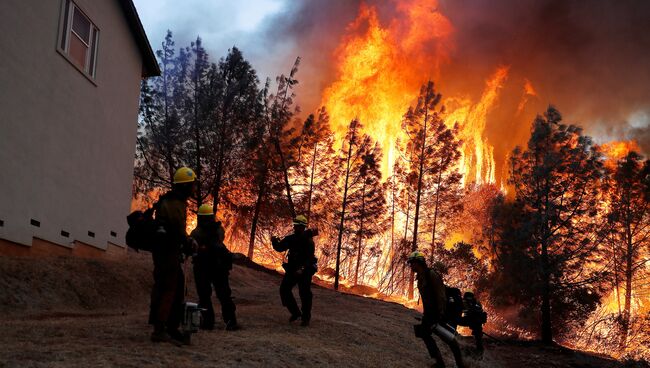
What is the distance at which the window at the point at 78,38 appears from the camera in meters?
13.5

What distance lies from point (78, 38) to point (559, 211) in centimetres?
2225

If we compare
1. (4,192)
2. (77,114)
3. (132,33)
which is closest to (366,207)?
(132,33)

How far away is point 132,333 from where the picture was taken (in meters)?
7.21

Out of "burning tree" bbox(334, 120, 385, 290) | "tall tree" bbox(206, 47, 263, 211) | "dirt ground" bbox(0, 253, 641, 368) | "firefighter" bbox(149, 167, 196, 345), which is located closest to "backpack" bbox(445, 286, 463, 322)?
"dirt ground" bbox(0, 253, 641, 368)

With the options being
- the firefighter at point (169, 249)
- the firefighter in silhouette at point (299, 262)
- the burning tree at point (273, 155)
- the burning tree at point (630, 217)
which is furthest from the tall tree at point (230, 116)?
the burning tree at point (630, 217)

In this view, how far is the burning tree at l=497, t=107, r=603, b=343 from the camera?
82.3ft

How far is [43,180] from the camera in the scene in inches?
495

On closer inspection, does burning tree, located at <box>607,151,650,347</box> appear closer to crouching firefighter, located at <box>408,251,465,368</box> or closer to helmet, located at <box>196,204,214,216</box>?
crouching firefighter, located at <box>408,251,465,368</box>

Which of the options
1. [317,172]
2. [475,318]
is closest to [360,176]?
[317,172]

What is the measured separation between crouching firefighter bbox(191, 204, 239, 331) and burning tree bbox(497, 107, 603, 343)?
20.0 metres

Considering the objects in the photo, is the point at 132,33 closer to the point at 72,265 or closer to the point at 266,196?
the point at 72,265

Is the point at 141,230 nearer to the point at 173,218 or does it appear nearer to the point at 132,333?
the point at 173,218

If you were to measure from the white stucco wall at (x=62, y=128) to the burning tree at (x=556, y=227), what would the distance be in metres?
19.0

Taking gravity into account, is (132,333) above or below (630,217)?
below
